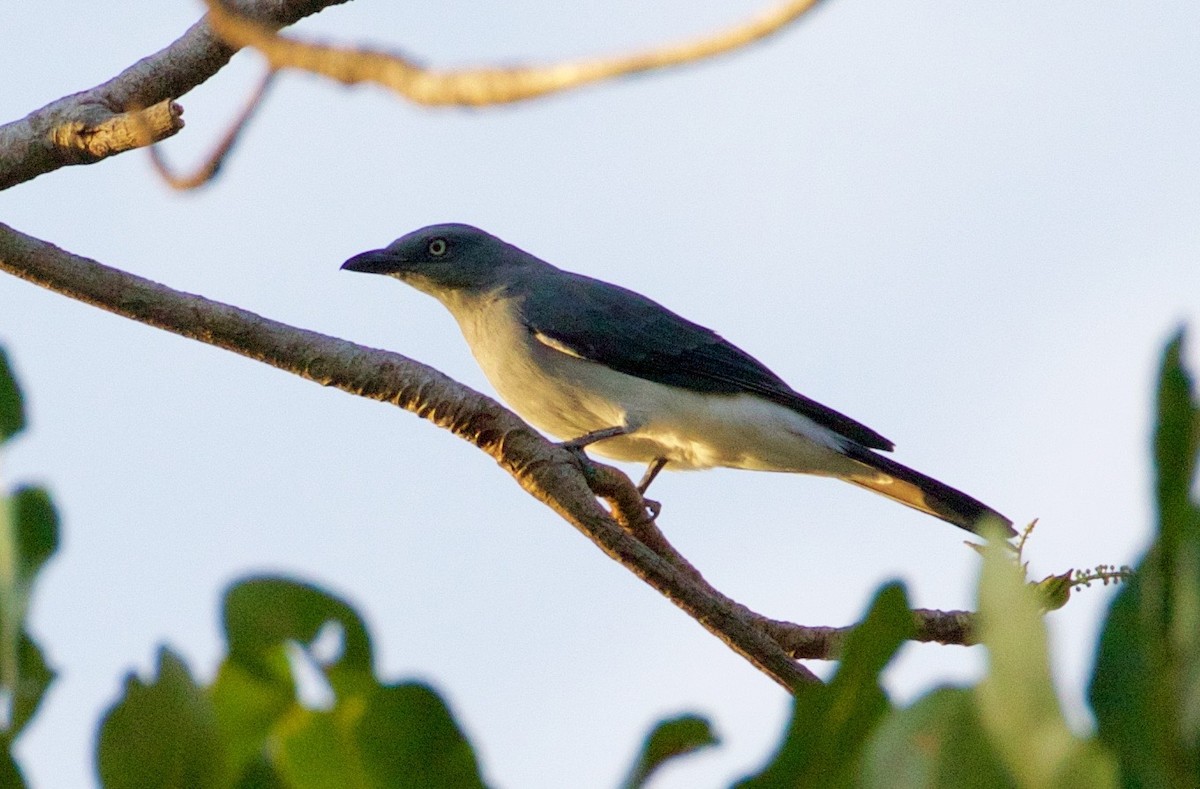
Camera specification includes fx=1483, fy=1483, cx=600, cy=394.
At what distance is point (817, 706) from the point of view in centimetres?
131

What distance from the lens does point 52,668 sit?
156 centimetres

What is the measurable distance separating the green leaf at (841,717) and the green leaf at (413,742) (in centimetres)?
31

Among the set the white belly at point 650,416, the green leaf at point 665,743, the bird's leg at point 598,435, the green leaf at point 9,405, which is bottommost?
the green leaf at point 9,405

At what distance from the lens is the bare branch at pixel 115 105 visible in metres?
5.00

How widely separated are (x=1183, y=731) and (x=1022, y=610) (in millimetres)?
173

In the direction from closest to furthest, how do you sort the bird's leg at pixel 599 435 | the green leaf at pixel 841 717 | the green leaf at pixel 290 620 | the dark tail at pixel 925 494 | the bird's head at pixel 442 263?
the green leaf at pixel 841 717
the green leaf at pixel 290 620
the bird's leg at pixel 599 435
the dark tail at pixel 925 494
the bird's head at pixel 442 263

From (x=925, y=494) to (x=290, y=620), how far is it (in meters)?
8.12

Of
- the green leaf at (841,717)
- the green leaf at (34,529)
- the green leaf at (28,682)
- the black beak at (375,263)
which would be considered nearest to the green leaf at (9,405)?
the green leaf at (34,529)

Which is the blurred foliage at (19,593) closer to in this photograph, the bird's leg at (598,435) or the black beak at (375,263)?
the bird's leg at (598,435)

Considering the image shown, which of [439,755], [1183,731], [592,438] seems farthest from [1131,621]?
[592,438]

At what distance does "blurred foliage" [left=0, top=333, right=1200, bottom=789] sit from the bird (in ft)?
24.9

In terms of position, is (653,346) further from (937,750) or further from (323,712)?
(937,750)

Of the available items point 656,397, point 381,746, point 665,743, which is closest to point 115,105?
point 381,746

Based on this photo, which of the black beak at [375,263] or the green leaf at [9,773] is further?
the black beak at [375,263]
